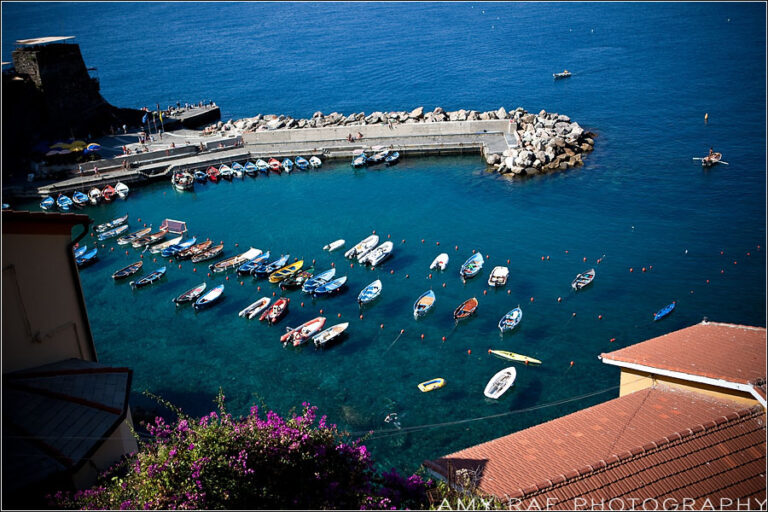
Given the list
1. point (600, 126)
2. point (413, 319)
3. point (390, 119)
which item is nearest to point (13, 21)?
point (390, 119)

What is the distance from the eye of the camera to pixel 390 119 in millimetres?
65625

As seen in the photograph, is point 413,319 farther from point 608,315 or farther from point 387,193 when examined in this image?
point 387,193

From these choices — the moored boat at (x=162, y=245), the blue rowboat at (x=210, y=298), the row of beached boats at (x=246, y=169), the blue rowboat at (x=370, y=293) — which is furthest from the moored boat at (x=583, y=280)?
the row of beached boats at (x=246, y=169)

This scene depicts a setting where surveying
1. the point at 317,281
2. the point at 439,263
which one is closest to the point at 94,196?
the point at 317,281

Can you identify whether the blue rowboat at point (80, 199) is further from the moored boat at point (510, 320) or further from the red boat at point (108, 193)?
the moored boat at point (510, 320)

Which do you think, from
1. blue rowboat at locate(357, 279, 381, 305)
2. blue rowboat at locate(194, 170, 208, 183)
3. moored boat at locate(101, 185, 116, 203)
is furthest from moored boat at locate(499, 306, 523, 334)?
moored boat at locate(101, 185, 116, 203)

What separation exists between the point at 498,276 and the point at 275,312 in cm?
1370

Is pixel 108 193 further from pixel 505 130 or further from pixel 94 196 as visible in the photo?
pixel 505 130

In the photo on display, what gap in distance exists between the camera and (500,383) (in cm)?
2919

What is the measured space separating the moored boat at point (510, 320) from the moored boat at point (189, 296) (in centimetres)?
1851

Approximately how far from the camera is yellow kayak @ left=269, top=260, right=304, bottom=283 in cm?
3912

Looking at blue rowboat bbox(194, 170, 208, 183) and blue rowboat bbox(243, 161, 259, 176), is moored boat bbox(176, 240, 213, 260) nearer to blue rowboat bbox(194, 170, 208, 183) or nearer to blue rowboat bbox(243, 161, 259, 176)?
blue rowboat bbox(194, 170, 208, 183)

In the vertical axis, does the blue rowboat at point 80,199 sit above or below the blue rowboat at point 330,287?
above

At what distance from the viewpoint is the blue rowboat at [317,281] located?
37.6 meters
